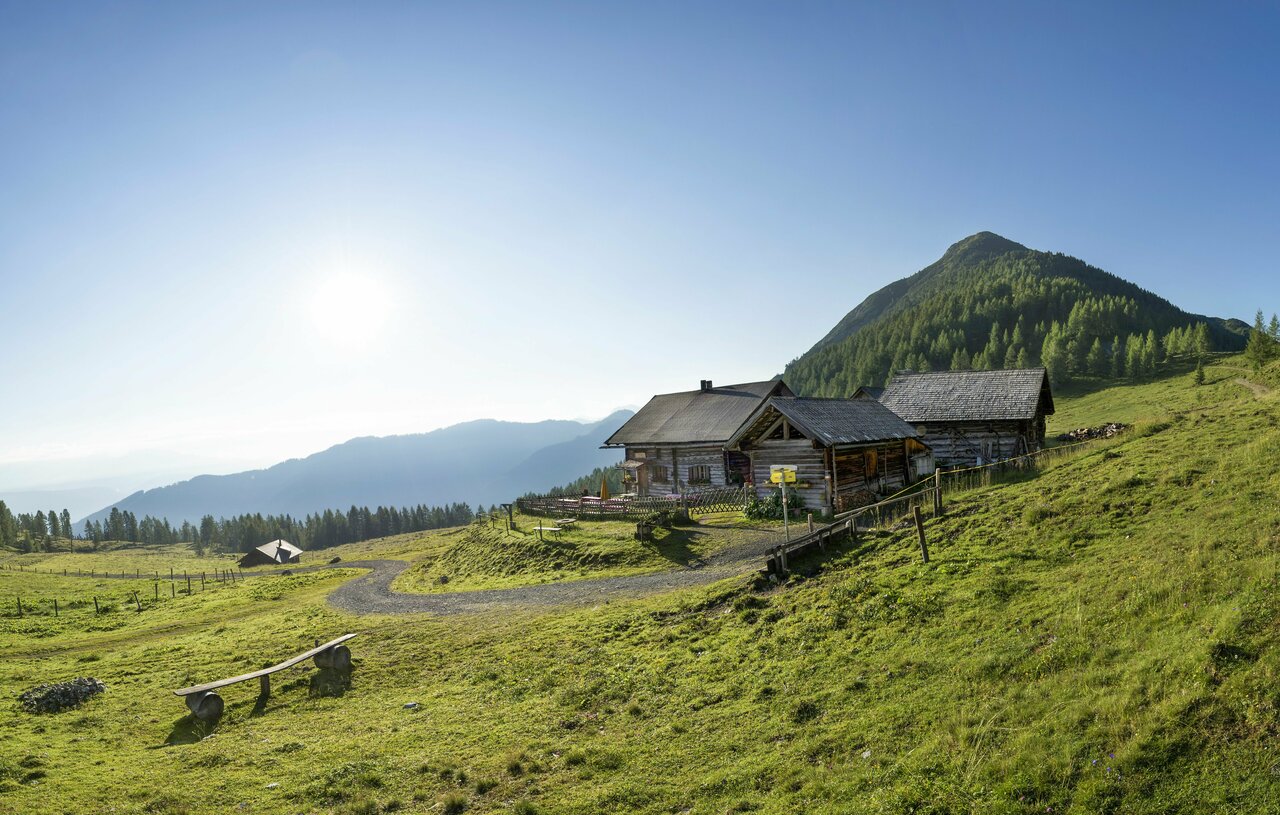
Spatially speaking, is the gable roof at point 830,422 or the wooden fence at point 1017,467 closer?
the wooden fence at point 1017,467

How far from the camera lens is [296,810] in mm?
10844

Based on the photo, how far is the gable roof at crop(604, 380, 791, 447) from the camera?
4941 centimetres

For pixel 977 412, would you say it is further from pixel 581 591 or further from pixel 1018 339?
pixel 1018 339

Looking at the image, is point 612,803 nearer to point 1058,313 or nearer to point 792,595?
point 792,595

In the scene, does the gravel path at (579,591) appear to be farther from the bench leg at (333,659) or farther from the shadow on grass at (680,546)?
the bench leg at (333,659)

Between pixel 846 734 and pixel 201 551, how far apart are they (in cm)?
19006

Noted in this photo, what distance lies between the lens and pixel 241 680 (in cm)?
1806

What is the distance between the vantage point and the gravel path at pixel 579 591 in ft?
79.7

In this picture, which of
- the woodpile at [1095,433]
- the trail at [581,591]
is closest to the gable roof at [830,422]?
the trail at [581,591]

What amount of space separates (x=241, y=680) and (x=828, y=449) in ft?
92.9

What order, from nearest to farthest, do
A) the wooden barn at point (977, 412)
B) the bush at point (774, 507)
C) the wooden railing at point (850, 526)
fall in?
the wooden railing at point (850, 526) < the bush at point (774, 507) < the wooden barn at point (977, 412)

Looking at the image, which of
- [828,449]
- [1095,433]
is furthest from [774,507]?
[1095,433]

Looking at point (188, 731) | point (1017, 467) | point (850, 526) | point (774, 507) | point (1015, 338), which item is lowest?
point (188, 731)

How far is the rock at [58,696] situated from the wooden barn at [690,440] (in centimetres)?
3575
